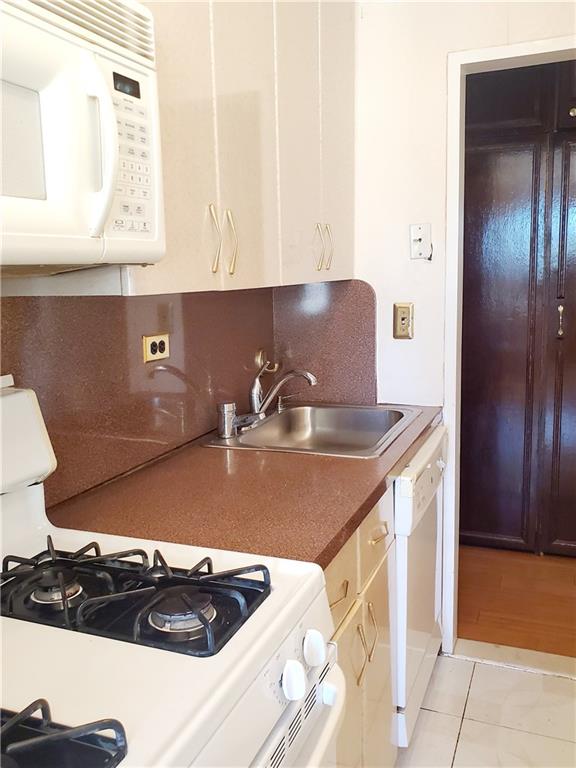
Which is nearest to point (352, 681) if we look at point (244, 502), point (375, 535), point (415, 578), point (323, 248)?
point (375, 535)

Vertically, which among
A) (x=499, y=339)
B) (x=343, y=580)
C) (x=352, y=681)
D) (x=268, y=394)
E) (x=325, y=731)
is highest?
(x=499, y=339)

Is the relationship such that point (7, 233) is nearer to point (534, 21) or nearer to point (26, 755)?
point (26, 755)

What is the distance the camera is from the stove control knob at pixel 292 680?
91 centimetres

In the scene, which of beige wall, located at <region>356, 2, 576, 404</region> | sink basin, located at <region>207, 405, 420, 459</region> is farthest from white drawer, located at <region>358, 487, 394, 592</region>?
beige wall, located at <region>356, 2, 576, 404</region>

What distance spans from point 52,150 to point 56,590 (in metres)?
0.63

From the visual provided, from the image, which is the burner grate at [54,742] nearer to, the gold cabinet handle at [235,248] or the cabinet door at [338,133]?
the gold cabinet handle at [235,248]

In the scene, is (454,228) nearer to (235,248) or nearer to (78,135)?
(235,248)

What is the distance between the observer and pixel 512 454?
305 cm

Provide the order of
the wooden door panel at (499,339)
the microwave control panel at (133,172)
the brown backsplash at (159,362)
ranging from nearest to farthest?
the microwave control panel at (133,172) < the brown backsplash at (159,362) < the wooden door panel at (499,339)

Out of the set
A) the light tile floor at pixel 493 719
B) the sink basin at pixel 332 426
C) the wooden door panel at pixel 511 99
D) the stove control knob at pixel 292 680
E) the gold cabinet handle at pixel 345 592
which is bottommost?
the light tile floor at pixel 493 719

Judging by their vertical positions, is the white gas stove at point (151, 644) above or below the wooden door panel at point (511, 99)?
below

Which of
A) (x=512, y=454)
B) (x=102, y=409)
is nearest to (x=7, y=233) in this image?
(x=102, y=409)

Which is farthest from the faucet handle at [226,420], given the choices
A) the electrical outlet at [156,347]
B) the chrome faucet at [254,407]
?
the electrical outlet at [156,347]

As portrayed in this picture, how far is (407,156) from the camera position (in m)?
2.18
